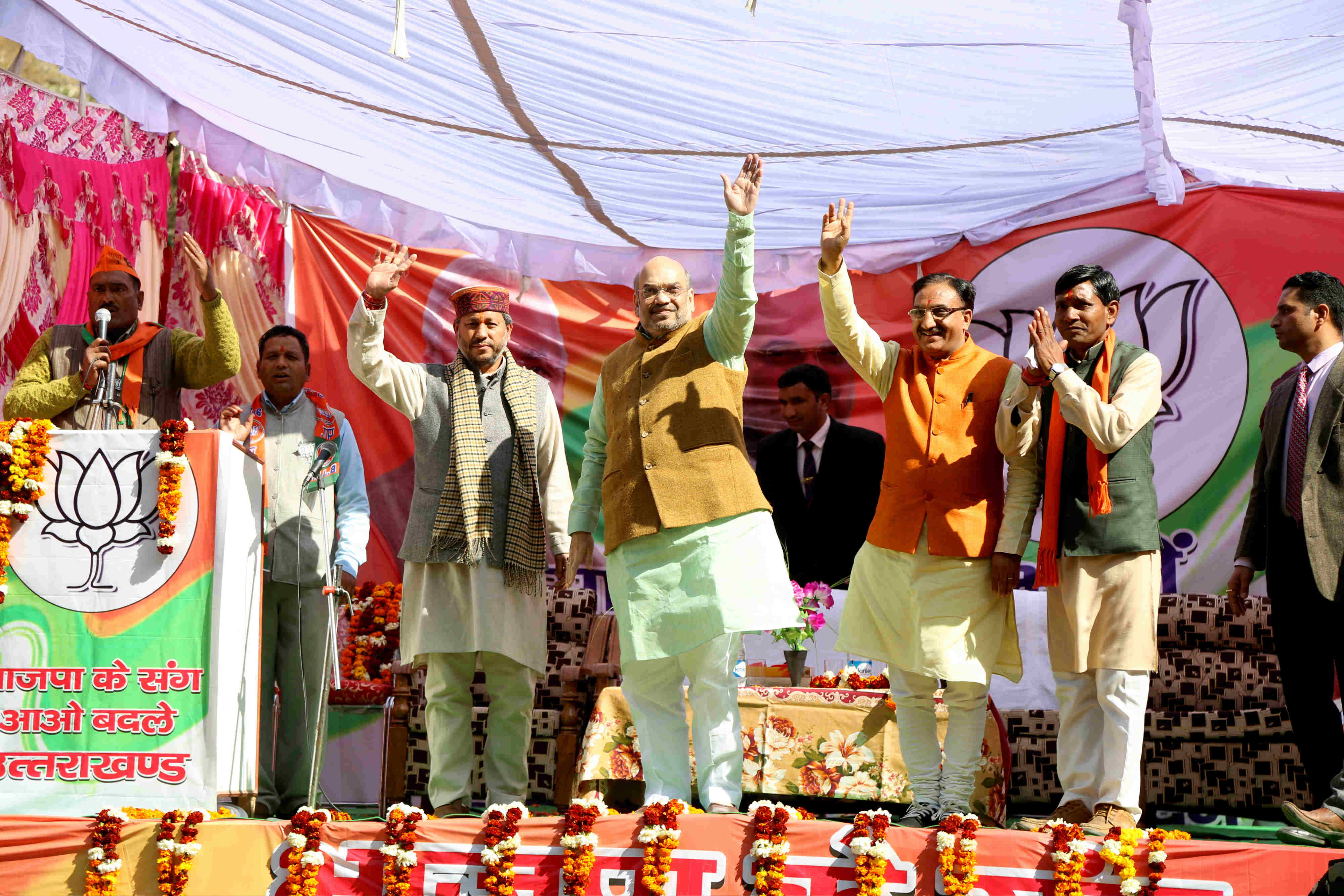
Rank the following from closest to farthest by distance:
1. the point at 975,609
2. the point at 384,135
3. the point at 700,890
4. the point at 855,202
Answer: the point at 700,890
the point at 975,609
the point at 384,135
the point at 855,202

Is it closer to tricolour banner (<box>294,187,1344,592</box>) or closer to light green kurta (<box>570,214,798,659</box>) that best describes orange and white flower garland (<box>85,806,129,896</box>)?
light green kurta (<box>570,214,798,659</box>)

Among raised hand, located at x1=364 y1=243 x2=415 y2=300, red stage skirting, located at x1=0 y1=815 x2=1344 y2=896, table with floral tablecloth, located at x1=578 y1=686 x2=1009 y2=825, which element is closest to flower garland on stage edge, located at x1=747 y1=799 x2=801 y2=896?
red stage skirting, located at x1=0 y1=815 x2=1344 y2=896

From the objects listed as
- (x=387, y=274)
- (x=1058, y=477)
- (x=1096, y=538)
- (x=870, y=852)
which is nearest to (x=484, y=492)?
(x=387, y=274)

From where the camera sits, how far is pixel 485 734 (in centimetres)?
627

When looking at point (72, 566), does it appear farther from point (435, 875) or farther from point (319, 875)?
point (435, 875)

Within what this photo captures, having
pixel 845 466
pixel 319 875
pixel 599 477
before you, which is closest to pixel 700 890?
pixel 319 875

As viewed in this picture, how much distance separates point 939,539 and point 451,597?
170cm

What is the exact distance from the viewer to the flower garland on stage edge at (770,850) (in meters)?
3.97

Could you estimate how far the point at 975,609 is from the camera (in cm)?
430

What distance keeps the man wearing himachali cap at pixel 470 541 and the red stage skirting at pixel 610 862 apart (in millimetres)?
424

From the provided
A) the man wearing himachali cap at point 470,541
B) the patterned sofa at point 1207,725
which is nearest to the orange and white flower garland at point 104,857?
the man wearing himachali cap at point 470,541

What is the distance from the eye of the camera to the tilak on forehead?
482 centimetres

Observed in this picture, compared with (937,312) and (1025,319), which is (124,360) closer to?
(937,312)

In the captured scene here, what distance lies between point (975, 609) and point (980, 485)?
414 mm
